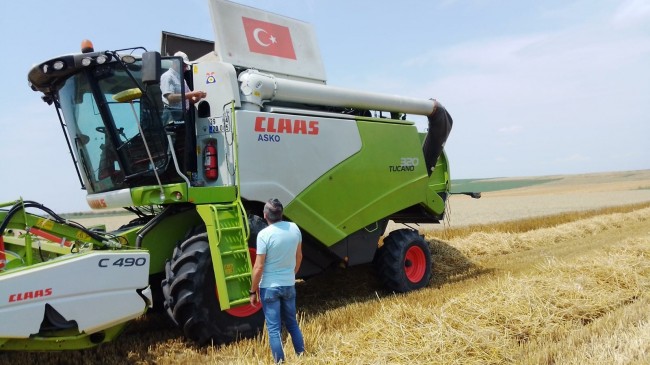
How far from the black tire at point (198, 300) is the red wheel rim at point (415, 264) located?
2.90m

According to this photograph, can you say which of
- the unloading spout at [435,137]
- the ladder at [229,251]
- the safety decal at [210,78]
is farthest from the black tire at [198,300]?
the unloading spout at [435,137]

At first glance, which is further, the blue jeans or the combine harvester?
the combine harvester

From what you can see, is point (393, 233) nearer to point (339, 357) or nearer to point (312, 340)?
point (312, 340)

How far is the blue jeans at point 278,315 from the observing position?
12.3 ft

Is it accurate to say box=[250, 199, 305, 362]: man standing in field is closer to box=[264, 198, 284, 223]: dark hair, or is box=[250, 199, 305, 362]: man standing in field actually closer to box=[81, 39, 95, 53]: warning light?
box=[264, 198, 284, 223]: dark hair

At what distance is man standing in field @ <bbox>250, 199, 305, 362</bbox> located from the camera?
12.2ft

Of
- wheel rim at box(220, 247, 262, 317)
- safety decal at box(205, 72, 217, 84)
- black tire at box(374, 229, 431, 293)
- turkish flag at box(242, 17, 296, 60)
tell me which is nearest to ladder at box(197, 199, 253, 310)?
wheel rim at box(220, 247, 262, 317)

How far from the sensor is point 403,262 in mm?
6805

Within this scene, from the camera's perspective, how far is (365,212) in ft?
20.9

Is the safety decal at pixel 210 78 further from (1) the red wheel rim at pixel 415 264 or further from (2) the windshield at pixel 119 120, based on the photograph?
(1) the red wheel rim at pixel 415 264

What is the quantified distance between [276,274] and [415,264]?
3.75 metres

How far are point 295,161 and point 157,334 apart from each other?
2.06 m

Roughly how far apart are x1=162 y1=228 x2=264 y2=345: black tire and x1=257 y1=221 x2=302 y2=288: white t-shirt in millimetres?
851

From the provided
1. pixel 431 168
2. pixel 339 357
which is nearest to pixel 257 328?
pixel 339 357
